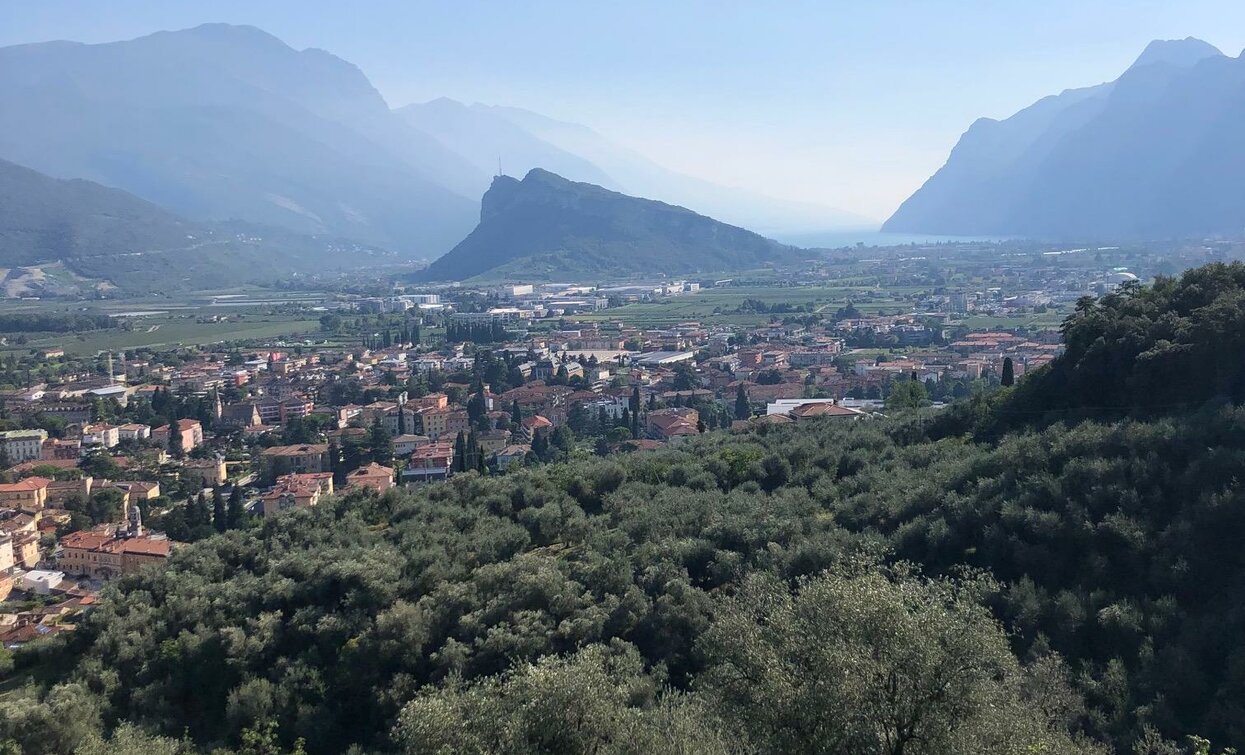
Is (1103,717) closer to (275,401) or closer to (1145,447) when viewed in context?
(1145,447)

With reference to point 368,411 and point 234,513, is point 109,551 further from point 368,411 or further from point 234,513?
point 368,411

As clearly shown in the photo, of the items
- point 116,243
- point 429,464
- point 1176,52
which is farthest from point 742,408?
point 1176,52

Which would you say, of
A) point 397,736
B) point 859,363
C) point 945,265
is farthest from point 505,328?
point 397,736

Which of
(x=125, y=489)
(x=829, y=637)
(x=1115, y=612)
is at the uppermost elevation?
(x=829, y=637)

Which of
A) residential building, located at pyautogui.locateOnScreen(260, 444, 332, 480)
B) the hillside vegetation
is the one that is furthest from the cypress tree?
the hillside vegetation

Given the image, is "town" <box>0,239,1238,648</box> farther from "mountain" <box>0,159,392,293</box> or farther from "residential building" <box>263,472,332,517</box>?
"mountain" <box>0,159,392,293</box>

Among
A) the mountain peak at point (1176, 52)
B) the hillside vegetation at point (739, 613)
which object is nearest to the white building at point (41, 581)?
the hillside vegetation at point (739, 613)
